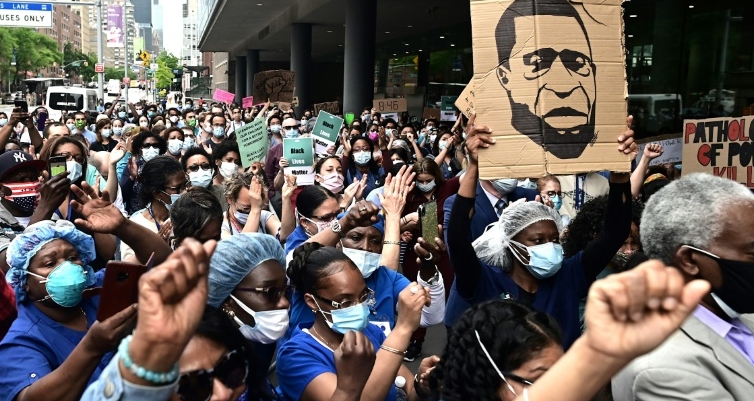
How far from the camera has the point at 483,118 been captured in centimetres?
347

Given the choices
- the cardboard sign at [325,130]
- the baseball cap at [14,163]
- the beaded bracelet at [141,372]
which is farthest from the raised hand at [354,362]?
the cardboard sign at [325,130]

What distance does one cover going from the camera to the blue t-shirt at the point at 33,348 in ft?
9.12

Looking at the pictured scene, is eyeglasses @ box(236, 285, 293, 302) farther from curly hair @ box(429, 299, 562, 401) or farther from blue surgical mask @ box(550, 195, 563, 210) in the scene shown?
blue surgical mask @ box(550, 195, 563, 210)

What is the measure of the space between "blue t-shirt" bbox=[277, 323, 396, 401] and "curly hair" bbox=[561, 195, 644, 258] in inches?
75.6

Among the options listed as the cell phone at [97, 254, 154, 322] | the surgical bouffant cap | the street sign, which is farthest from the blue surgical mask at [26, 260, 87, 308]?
the street sign

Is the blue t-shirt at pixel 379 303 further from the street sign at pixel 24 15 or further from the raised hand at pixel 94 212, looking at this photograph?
the street sign at pixel 24 15

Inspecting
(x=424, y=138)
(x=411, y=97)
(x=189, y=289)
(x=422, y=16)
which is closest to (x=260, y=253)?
(x=189, y=289)

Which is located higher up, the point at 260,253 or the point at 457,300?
the point at 260,253

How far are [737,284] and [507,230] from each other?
4.88 ft

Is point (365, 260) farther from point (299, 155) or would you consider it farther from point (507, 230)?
point (299, 155)

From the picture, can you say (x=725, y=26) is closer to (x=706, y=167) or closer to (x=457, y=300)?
(x=706, y=167)

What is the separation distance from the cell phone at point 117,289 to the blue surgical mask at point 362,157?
21.0 ft

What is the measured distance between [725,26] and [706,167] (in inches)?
379

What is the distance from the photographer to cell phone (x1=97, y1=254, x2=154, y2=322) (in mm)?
2723
